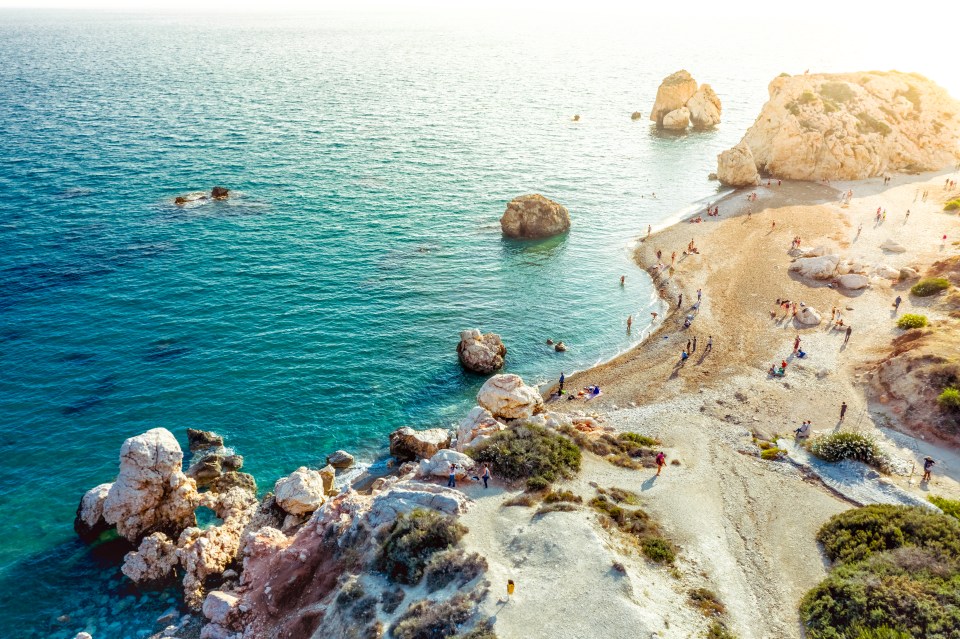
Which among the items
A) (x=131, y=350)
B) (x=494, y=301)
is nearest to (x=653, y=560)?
(x=494, y=301)

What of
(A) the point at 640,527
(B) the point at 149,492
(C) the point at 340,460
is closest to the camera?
(A) the point at 640,527

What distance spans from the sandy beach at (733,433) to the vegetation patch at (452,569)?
1.14 m

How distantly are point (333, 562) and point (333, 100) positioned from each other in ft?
448

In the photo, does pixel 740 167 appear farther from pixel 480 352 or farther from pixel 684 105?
pixel 480 352

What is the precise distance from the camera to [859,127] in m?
92.5

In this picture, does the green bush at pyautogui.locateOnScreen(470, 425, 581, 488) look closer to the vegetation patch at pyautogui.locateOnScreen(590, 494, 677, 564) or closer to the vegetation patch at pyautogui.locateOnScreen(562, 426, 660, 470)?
the vegetation patch at pyautogui.locateOnScreen(562, 426, 660, 470)

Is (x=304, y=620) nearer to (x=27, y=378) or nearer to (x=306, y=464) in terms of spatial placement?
(x=306, y=464)

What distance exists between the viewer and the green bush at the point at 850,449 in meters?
37.7

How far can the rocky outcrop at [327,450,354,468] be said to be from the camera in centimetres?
4191

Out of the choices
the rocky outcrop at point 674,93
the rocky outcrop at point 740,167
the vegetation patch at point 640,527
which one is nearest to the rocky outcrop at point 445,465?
the vegetation patch at point 640,527

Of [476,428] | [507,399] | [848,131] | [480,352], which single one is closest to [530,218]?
[480,352]

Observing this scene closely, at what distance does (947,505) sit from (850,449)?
607cm

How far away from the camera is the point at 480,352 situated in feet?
168

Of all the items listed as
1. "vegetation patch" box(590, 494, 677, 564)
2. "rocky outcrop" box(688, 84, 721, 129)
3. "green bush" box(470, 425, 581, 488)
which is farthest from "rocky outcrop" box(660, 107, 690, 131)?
"vegetation patch" box(590, 494, 677, 564)
